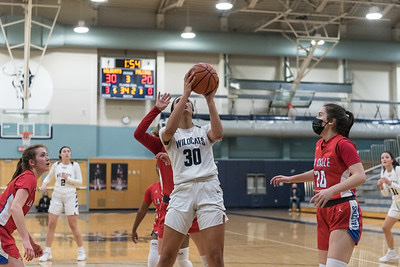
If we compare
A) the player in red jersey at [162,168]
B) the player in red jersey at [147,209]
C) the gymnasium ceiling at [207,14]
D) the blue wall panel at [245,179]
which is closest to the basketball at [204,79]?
the player in red jersey at [162,168]

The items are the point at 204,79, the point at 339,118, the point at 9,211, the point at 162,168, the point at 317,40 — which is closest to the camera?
the point at 204,79

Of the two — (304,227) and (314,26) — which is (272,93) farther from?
(304,227)

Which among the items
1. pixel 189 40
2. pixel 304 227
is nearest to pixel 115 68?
pixel 189 40

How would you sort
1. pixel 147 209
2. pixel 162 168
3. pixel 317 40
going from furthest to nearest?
pixel 317 40, pixel 147 209, pixel 162 168

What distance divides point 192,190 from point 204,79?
951 mm

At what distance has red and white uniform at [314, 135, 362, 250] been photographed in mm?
4617

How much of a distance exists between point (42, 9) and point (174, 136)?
69.6 ft

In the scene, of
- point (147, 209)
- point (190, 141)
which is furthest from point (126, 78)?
point (190, 141)

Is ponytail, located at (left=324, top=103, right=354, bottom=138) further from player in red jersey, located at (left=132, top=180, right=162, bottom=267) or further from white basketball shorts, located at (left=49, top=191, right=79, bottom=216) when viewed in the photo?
white basketball shorts, located at (left=49, top=191, right=79, bottom=216)

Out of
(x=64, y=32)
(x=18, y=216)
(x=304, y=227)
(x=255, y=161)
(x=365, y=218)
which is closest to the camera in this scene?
(x=18, y=216)

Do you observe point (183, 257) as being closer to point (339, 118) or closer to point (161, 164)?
point (161, 164)

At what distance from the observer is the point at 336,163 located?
4.76m

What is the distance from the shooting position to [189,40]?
2488 centimetres

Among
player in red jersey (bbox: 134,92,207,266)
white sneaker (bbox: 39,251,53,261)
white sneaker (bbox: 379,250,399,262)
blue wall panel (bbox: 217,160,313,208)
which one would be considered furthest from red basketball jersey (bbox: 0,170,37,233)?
blue wall panel (bbox: 217,160,313,208)
